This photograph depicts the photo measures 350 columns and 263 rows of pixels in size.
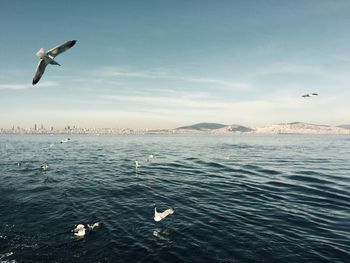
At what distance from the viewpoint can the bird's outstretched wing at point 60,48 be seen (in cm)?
1142

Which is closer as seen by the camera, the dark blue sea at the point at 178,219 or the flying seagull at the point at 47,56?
the flying seagull at the point at 47,56

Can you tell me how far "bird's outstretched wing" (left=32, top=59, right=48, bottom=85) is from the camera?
38.6 ft

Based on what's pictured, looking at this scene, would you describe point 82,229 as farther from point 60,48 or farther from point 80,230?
point 60,48

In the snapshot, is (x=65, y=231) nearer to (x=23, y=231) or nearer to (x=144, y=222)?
(x=23, y=231)

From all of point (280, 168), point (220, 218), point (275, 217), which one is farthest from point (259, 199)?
point (280, 168)

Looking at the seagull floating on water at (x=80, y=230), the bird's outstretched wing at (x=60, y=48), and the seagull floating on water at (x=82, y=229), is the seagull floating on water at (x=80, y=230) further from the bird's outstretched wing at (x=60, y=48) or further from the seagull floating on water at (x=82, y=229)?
the bird's outstretched wing at (x=60, y=48)

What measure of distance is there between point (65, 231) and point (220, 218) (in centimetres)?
1003

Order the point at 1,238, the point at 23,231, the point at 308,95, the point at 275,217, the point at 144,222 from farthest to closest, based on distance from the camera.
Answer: the point at 308,95 → the point at 275,217 → the point at 144,222 → the point at 23,231 → the point at 1,238

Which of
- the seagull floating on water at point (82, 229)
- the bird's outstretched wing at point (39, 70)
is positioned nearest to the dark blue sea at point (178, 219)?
the seagull floating on water at point (82, 229)

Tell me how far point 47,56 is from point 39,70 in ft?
2.98

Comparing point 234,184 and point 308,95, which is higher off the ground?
point 308,95

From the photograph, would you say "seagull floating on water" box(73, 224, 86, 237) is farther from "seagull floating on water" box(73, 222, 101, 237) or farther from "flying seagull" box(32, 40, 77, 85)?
"flying seagull" box(32, 40, 77, 85)

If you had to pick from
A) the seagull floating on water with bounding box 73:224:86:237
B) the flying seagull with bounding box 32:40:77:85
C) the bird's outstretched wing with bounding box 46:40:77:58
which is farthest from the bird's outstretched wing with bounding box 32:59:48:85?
the seagull floating on water with bounding box 73:224:86:237

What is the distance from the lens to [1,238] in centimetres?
1476
